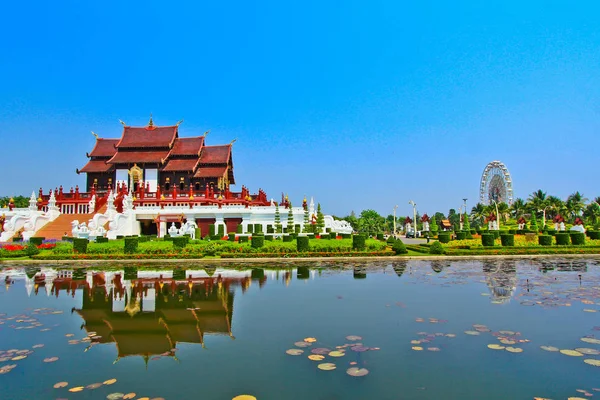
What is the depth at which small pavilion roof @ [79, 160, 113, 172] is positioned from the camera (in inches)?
1977

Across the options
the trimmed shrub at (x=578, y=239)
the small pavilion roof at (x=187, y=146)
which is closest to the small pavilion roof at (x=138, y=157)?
the small pavilion roof at (x=187, y=146)

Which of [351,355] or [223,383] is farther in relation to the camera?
[351,355]

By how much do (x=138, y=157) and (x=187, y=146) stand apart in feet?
19.8

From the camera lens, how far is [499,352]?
6.71 metres

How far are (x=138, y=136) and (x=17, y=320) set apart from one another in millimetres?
48396

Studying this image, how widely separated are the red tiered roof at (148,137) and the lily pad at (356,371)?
162 feet

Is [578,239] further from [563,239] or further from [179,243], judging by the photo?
[179,243]

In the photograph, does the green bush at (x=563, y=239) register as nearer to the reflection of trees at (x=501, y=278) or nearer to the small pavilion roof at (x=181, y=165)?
the reflection of trees at (x=501, y=278)

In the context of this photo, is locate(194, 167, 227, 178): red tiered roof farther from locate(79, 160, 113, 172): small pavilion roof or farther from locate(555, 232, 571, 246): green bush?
locate(555, 232, 571, 246): green bush

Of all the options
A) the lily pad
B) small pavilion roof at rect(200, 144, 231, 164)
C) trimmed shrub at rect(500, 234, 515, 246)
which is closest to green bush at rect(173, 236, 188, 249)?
trimmed shrub at rect(500, 234, 515, 246)

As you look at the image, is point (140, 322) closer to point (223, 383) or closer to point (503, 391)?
point (223, 383)

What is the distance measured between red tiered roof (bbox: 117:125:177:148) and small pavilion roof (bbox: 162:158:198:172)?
2310mm

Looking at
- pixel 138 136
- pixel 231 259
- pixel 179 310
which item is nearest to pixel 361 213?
pixel 138 136

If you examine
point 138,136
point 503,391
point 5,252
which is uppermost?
point 138,136
